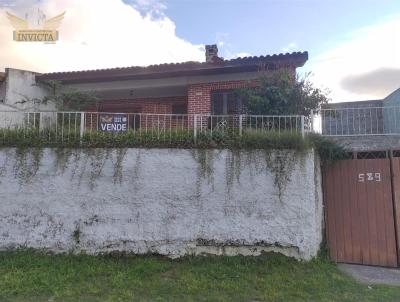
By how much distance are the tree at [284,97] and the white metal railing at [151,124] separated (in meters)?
0.92

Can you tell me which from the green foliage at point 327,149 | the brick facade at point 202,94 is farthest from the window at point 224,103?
the green foliage at point 327,149

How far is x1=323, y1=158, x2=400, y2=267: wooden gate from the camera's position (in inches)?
276

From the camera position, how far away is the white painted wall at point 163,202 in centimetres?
668

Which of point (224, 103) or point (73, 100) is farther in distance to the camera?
point (224, 103)

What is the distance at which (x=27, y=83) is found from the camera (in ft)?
37.3

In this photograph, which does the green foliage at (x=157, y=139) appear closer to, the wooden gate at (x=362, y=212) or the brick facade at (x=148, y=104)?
the wooden gate at (x=362, y=212)

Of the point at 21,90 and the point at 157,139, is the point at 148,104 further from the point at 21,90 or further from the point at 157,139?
the point at 157,139

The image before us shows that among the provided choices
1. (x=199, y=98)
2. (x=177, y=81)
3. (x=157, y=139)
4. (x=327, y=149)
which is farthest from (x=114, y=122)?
(x=327, y=149)

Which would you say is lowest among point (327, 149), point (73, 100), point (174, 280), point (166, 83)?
point (174, 280)

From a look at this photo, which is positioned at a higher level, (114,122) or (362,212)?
(114,122)

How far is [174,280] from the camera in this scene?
580 cm

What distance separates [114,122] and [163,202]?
206cm

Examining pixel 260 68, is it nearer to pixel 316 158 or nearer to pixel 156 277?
pixel 316 158

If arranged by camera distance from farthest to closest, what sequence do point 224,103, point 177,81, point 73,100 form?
point 177,81 → point 224,103 → point 73,100
